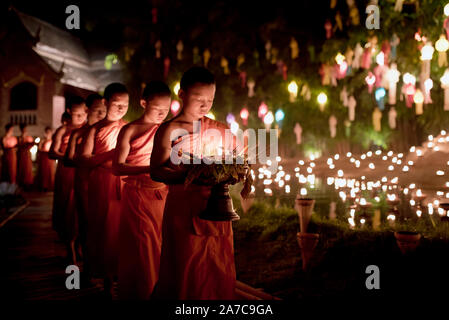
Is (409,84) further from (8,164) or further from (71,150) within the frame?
(8,164)

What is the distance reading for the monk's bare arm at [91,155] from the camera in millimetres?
4332

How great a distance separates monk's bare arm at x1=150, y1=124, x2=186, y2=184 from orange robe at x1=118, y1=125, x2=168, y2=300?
0.78 metres

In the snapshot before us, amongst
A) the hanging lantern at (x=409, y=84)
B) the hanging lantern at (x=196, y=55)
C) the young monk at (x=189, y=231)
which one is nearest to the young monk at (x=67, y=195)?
the young monk at (x=189, y=231)

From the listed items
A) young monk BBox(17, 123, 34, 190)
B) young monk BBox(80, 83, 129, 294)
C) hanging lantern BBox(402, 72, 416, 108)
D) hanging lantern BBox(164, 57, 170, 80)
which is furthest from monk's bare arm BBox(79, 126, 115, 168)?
young monk BBox(17, 123, 34, 190)

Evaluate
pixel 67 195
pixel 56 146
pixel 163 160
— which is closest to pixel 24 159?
pixel 56 146

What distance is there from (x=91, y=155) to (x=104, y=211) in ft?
2.01

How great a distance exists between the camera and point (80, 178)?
495 cm

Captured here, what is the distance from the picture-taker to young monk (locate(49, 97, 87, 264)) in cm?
560

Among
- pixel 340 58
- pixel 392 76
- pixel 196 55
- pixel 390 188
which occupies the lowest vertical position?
pixel 390 188

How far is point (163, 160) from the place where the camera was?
9.21 feet

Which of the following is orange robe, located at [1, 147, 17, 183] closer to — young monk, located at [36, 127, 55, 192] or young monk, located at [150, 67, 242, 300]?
young monk, located at [36, 127, 55, 192]

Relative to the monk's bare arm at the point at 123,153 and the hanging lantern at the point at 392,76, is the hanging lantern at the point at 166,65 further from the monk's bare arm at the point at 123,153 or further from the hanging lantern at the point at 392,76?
the monk's bare arm at the point at 123,153

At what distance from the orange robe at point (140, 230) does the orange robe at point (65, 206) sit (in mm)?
2254
